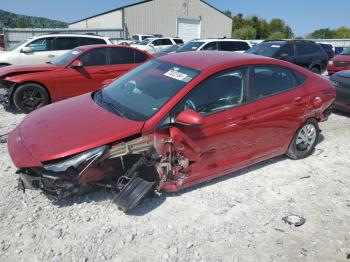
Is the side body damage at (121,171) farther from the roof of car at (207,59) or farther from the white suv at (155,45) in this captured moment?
the white suv at (155,45)

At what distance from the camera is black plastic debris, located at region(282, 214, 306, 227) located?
3.53 metres

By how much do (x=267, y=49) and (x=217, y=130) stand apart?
29.2 feet

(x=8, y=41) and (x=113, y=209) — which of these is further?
(x=8, y=41)

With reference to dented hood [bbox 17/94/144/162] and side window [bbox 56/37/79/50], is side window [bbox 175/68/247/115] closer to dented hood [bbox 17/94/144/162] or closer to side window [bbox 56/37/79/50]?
dented hood [bbox 17/94/144/162]

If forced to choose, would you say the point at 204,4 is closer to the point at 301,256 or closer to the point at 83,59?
the point at 83,59

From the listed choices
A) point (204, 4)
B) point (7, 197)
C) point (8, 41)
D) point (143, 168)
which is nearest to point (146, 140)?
point (143, 168)

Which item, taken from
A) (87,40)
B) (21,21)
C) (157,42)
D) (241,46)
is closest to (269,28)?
(21,21)

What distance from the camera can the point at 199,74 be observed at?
3.77 meters

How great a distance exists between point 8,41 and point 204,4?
25158mm

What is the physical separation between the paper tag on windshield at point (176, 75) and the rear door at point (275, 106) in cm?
88

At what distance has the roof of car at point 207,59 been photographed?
13.1 feet

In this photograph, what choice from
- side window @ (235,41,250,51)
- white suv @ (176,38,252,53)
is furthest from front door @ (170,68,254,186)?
side window @ (235,41,250,51)

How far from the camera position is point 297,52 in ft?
38.8

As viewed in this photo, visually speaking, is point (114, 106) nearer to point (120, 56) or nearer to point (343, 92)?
point (120, 56)
